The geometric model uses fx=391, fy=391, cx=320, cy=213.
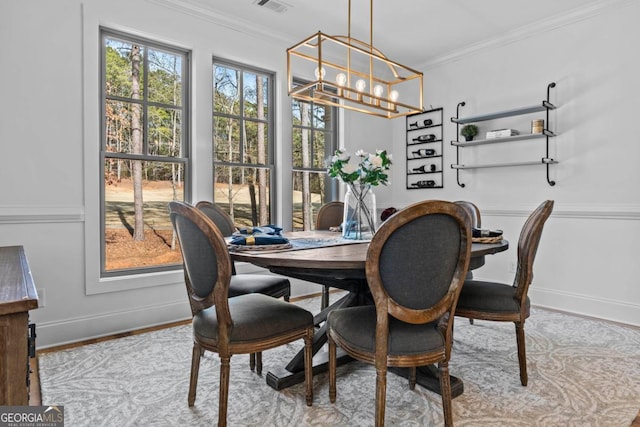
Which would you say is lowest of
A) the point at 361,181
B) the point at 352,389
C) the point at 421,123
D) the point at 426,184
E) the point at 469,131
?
the point at 352,389

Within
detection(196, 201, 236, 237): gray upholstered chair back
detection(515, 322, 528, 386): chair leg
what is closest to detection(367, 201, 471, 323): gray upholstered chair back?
detection(515, 322, 528, 386): chair leg

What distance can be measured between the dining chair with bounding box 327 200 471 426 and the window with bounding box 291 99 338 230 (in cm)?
278

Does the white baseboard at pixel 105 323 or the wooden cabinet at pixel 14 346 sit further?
the white baseboard at pixel 105 323

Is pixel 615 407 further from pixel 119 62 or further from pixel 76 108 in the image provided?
pixel 119 62

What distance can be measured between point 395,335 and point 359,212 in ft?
3.34

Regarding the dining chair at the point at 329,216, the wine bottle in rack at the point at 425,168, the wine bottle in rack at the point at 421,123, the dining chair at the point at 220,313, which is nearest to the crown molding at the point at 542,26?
the wine bottle in rack at the point at 421,123

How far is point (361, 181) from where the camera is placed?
7.82 feet

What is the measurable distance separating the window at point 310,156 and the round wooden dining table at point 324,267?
1736 millimetres

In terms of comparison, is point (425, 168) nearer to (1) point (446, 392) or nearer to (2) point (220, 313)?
(1) point (446, 392)

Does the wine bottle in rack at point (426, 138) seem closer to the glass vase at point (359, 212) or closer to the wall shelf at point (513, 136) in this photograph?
the wall shelf at point (513, 136)

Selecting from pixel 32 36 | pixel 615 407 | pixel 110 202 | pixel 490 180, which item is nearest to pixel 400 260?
pixel 615 407

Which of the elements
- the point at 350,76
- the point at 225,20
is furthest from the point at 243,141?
the point at 350,76

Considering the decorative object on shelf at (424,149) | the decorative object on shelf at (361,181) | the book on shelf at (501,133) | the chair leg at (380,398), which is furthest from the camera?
the decorative object on shelf at (424,149)

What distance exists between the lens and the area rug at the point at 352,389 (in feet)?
6.02
